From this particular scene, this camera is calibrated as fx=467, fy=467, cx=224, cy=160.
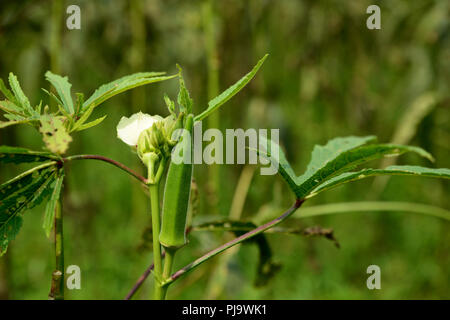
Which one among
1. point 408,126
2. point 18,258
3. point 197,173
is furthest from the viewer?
point 197,173

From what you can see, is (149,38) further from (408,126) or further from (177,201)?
(177,201)

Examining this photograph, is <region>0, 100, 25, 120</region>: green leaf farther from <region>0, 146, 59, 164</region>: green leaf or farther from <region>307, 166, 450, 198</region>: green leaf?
<region>307, 166, 450, 198</region>: green leaf

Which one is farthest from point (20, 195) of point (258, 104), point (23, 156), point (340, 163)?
point (258, 104)

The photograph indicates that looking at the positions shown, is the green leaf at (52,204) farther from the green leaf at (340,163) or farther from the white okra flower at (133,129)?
the green leaf at (340,163)

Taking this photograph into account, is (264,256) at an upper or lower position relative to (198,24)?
lower
